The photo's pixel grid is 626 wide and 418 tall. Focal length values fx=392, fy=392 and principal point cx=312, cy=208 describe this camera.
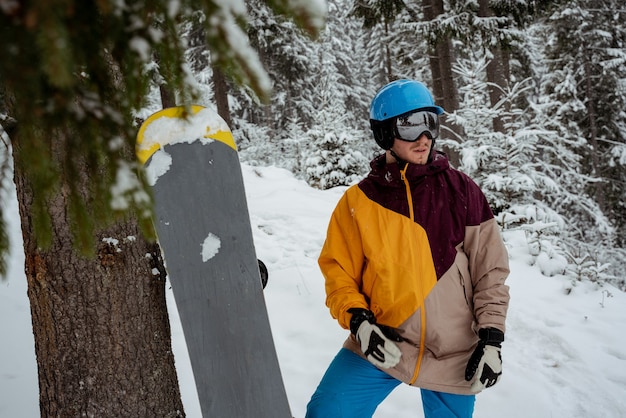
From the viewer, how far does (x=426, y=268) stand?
79.0 inches

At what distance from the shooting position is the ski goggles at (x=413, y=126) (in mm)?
2201

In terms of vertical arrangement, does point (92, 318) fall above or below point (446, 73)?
below

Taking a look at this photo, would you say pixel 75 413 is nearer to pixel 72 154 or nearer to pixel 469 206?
pixel 72 154

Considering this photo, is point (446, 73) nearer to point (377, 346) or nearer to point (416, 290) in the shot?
point (416, 290)

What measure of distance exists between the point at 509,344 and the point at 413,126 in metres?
2.63

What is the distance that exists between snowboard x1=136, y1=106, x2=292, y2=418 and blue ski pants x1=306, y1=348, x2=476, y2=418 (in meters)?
0.42

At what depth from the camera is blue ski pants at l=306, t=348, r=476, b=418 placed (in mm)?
1979

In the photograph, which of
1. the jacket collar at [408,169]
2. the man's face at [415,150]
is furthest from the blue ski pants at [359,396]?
the man's face at [415,150]

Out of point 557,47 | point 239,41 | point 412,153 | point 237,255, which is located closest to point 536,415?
point 412,153

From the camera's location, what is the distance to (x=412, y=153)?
86.4 inches

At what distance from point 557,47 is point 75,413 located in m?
16.2

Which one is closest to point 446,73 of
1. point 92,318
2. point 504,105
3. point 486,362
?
point 504,105

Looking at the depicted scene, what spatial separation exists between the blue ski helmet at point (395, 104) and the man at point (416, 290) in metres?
0.04

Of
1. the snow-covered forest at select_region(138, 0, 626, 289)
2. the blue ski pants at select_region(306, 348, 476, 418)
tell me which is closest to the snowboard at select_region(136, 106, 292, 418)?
the snow-covered forest at select_region(138, 0, 626, 289)
